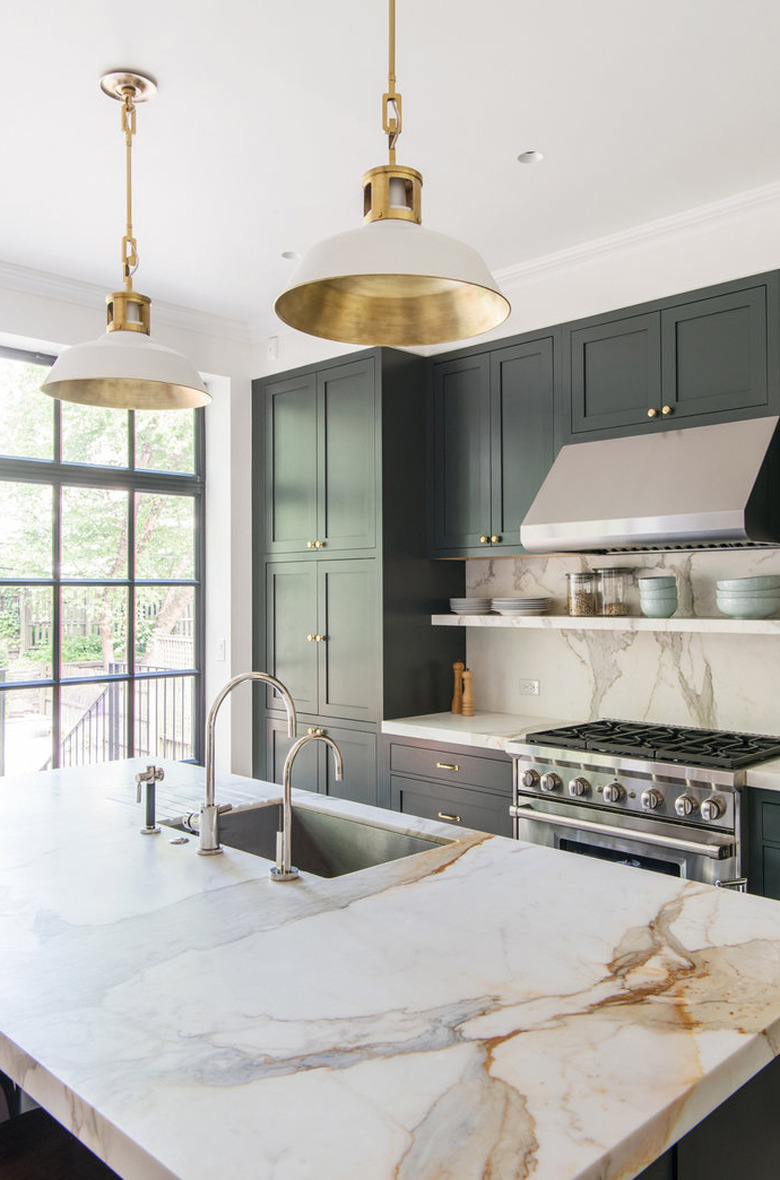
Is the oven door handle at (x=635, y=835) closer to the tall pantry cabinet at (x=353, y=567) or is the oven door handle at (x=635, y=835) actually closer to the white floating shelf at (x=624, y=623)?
the white floating shelf at (x=624, y=623)

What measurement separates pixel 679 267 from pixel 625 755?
177cm

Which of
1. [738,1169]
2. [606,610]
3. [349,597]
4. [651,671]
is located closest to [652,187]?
[606,610]

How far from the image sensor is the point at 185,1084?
99 centimetres

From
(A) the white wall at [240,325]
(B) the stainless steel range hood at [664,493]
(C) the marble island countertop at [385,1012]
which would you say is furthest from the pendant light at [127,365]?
(A) the white wall at [240,325]

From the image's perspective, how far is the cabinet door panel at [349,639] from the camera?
391 centimetres

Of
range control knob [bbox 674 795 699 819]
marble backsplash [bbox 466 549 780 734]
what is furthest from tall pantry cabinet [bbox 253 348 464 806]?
range control knob [bbox 674 795 699 819]

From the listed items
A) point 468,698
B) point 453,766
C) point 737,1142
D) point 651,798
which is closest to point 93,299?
point 468,698

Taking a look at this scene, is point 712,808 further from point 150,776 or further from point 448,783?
point 150,776

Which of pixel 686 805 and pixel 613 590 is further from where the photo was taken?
pixel 613 590

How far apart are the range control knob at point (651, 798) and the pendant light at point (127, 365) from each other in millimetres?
1835

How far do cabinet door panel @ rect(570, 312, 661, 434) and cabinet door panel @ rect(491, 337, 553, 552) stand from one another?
0.49 ft

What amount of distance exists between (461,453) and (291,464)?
95 centimetres

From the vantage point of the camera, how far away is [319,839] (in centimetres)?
228

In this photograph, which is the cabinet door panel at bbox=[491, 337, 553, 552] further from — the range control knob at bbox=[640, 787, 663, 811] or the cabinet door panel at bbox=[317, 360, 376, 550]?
the range control knob at bbox=[640, 787, 663, 811]
